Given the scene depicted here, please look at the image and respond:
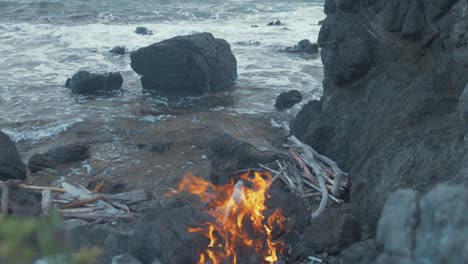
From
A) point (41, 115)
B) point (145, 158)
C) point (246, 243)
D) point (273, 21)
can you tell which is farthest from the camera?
point (273, 21)

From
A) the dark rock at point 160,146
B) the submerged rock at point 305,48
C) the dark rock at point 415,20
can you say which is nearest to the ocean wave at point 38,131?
the dark rock at point 160,146

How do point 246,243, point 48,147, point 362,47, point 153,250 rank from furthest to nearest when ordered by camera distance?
point 48,147, point 362,47, point 246,243, point 153,250

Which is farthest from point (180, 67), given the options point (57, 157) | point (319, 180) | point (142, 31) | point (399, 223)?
point (399, 223)

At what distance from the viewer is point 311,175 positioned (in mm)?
8438

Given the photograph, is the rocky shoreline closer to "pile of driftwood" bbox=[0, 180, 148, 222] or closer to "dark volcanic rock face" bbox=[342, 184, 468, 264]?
"dark volcanic rock face" bbox=[342, 184, 468, 264]

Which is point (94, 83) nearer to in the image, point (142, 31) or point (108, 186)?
point (108, 186)

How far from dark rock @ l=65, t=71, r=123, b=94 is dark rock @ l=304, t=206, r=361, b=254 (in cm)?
1256

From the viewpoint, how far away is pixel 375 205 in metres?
6.81

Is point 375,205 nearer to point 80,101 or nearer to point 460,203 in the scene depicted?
point 460,203

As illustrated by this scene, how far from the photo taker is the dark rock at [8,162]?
1017 cm

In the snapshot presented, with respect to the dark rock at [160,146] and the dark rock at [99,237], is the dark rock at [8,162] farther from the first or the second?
the dark rock at [99,237]

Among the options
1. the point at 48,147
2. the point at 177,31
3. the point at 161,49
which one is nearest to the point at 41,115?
the point at 48,147

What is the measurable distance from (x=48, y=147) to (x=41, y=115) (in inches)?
117

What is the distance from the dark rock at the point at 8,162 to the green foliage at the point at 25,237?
9.01 metres
